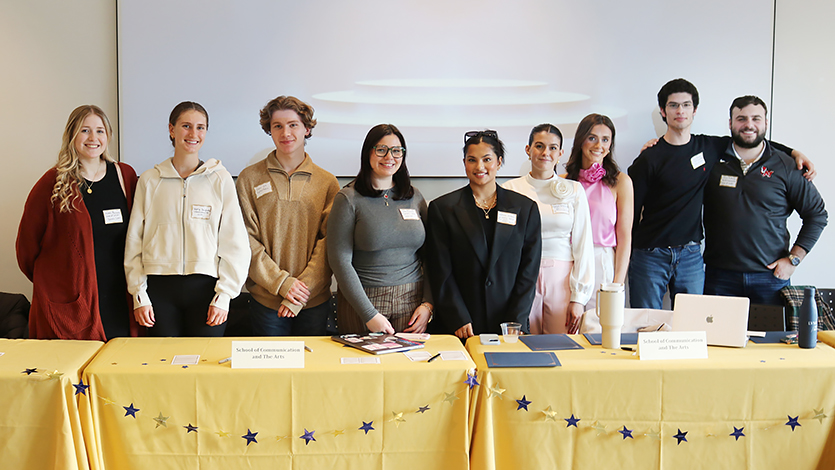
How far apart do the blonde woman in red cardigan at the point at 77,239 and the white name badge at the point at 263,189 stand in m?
0.58

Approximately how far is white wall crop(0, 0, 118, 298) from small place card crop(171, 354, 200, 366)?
2.10 metres

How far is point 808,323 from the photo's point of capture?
188cm

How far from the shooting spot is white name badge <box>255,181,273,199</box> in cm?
262

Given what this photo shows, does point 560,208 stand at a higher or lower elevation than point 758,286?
higher

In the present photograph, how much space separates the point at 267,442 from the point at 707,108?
3.32 m

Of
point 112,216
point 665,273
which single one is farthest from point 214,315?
point 665,273

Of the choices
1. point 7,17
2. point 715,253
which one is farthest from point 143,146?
point 715,253

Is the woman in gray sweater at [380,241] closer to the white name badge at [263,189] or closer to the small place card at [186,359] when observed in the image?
the white name badge at [263,189]

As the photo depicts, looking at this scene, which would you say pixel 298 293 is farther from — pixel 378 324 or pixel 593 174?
pixel 593 174

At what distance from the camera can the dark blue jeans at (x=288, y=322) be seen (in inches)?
103

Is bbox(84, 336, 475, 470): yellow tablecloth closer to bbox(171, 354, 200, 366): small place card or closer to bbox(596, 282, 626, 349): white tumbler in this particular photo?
bbox(171, 354, 200, 366): small place card

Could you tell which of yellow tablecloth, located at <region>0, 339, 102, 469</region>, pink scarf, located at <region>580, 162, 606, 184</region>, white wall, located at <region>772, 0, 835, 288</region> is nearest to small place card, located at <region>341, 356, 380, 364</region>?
yellow tablecloth, located at <region>0, 339, 102, 469</region>

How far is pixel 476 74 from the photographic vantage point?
341 centimetres

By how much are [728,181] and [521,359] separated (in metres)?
2.03
